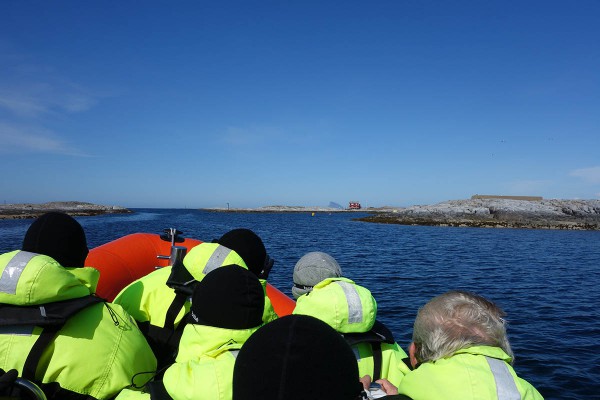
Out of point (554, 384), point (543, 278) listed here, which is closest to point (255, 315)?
point (554, 384)

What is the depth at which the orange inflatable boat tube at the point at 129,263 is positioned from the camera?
526 centimetres

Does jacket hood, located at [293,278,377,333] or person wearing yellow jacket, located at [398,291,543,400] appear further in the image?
Result: jacket hood, located at [293,278,377,333]

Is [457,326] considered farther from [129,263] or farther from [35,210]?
A: [35,210]

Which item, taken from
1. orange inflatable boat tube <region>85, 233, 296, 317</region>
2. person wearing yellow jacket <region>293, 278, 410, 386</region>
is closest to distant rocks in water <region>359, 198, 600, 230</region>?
orange inflatable boat tube <region>85, 233, 296, 317</region>

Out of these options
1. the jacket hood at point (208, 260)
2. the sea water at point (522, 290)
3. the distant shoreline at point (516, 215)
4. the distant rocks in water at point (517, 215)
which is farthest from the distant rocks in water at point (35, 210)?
the jacket hood at point (208, 260)

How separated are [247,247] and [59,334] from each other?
1858 mm

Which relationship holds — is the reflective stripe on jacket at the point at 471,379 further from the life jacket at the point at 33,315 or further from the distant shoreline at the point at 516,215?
the distant shoreline at the point at 516,215

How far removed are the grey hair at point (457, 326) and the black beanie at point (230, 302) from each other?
85cm

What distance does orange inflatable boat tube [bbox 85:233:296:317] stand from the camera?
526 centimetres

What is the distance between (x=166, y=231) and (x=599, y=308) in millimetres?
12866

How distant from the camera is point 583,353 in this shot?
8.14 metres

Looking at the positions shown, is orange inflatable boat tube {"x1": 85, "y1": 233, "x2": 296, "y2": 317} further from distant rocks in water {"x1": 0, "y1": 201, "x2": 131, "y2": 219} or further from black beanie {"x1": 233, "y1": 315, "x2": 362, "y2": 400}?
distant rocks in water {"x1": 0, "y1": 201, "x2": 131, "y2": 219}

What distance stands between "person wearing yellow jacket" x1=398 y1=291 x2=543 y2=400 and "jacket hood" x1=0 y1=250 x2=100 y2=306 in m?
1.85

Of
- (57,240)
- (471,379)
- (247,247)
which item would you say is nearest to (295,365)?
(471,379)
